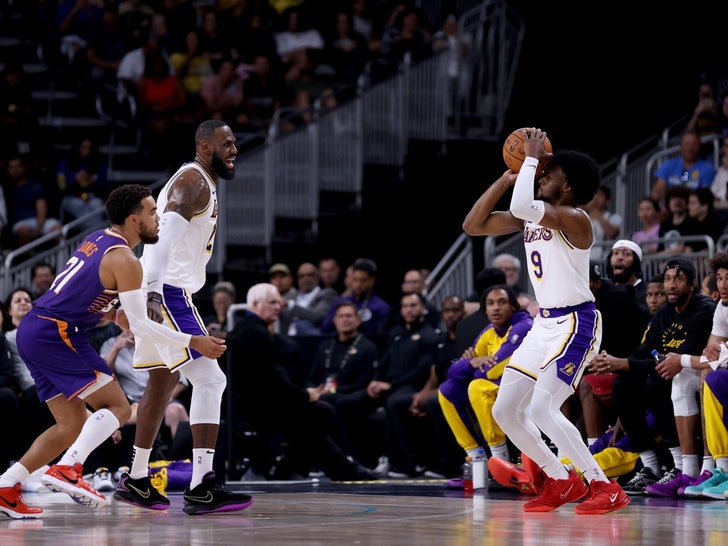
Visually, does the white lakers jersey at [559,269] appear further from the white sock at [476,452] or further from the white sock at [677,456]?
the white sock at [476,452]

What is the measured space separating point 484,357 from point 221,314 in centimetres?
389

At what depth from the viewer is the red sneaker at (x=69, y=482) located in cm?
725

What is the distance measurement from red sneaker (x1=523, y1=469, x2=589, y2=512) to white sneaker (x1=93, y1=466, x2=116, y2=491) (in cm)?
419

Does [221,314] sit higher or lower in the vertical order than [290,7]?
lower

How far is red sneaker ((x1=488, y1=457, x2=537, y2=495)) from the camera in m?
9.06

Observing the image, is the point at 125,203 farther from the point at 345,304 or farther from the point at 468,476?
the point at 345,304

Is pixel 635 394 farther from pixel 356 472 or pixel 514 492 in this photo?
pixel 356 472

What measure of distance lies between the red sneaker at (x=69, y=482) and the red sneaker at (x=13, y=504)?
0.54 ft

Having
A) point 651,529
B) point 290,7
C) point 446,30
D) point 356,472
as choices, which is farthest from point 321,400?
point 290,7

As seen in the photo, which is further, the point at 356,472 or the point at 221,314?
the point at 221,314

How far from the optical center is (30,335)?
7324 millimetres

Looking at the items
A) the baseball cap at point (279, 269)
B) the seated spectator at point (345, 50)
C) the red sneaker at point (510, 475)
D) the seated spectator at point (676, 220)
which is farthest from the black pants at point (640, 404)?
the seated spectator at point (345, 50)

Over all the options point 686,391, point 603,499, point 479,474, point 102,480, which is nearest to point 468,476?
point 479,474

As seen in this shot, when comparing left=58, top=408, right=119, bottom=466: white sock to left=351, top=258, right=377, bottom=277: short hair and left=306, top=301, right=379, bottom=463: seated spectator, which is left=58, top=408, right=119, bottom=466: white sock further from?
left=351, top=258, right=377, bottom=277: short hair
